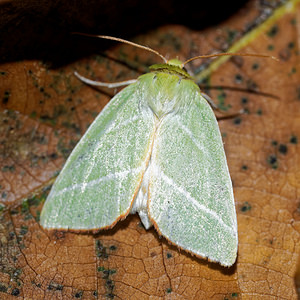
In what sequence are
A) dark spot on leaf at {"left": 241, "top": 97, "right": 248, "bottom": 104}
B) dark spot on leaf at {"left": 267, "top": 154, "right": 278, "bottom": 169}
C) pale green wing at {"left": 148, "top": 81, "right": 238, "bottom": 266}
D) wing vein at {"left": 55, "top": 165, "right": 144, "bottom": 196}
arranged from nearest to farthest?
pale green wing at {"left": 148, "top": 81, "right": 238, "bottom": 266} < wing vein at {"left": 55, "top": 165, "right": 144, "bottom": 196} < dark spot on leaf at {"left": 267, "top": 154, "right": 278, "bottom": 169} < dark spot on leaf at {"left": 241, "top": 97, "right": 248, "bottom": 104}

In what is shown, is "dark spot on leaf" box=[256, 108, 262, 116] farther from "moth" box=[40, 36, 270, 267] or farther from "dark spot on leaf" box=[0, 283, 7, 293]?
"dark spot on leaf" box=[0, 283, 7, 293]

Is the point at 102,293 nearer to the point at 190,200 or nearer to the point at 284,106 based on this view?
the point at 190,200

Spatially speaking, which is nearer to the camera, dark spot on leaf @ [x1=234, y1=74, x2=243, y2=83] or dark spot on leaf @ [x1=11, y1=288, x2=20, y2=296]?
dark spot on leaf @ [x1=11, y1=288, x2=20, y2=296]

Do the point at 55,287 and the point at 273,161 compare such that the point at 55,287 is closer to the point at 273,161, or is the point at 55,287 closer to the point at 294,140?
the point at 273,161

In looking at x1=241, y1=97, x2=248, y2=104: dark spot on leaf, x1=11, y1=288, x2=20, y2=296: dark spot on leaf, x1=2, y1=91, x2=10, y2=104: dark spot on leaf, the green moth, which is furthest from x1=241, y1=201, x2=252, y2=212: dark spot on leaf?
x1=2, y1=91, x2=10, y2=104: dark spot on leaf

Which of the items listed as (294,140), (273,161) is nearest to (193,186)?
(273,161)

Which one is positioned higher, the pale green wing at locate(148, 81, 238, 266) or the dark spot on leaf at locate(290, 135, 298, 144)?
the dark spot on leaf at locate(290, 135, 298, 144)

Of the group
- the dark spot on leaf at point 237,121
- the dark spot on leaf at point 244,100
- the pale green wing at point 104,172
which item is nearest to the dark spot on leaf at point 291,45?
the dark spot on leaf at point 244,100

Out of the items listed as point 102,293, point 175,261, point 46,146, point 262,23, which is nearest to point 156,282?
point 175,261
